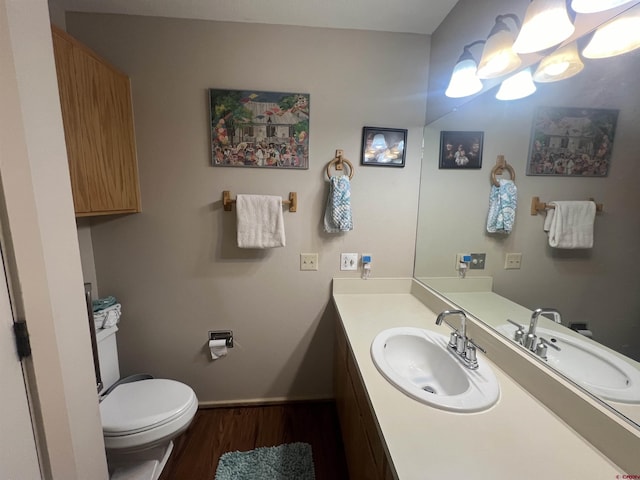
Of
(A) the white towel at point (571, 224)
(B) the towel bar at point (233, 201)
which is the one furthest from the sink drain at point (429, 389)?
(B) the towel bar at point (233, 201)

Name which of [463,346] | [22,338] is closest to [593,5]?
[463,346]

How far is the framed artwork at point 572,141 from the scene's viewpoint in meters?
0.72

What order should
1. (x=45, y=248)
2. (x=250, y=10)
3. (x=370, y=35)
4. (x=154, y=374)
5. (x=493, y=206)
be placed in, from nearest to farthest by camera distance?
(x=45, y=248) < (x=493, y=206) < (x=250, y=10) < (x=370, y=35) < (x=154, y=374)

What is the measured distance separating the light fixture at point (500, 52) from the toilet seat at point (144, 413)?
6.83 feet

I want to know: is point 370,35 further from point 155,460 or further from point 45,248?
point 155,460

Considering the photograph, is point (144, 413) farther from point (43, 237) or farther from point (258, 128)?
point (258, 128)

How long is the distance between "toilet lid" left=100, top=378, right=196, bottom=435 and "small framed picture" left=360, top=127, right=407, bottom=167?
1648 mm

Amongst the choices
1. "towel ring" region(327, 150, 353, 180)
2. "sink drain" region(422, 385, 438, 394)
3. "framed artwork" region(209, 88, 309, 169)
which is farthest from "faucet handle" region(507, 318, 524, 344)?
"framed artwork" region(209, 88, 309, 169)

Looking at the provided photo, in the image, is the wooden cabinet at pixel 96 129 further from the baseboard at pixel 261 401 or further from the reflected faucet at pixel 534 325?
the reflected faucet at pixel 534 325

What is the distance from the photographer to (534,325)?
90 cm

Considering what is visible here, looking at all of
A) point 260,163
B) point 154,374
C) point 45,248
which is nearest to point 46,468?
point 45,248

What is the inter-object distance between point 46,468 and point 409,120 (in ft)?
6.83

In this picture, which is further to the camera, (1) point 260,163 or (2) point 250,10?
(1) point 260,163

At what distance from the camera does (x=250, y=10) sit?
4.27 ft
